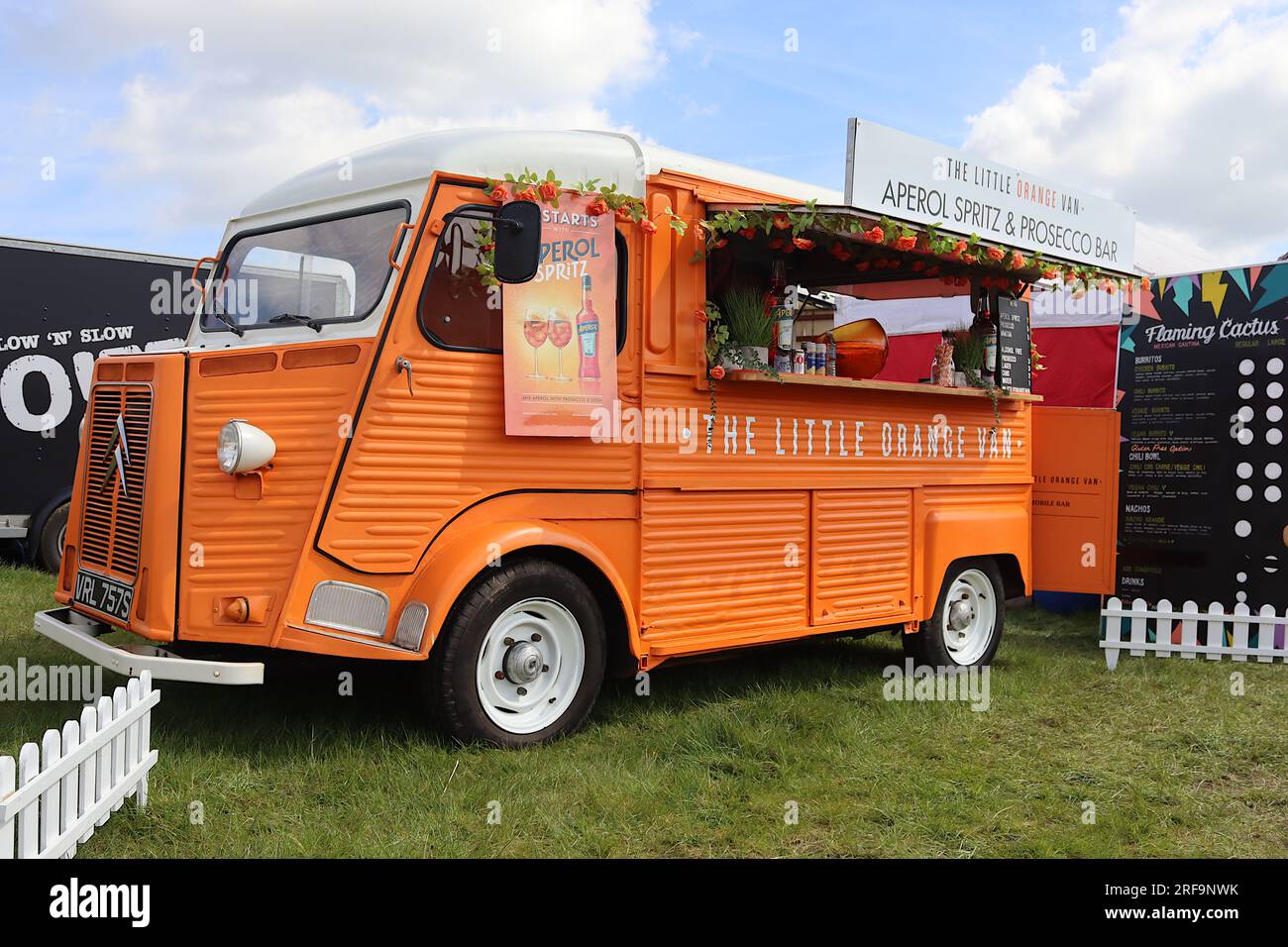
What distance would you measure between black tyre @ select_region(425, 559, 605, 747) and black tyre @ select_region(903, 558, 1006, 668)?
2.62 metres

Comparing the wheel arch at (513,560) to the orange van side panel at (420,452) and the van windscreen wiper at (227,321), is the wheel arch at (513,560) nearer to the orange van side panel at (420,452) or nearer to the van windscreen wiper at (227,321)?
the orange van side panel at (420,452)

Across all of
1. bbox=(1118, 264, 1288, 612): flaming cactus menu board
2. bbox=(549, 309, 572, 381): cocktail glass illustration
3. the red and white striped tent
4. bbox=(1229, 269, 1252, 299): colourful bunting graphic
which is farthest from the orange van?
the red and white striped tent

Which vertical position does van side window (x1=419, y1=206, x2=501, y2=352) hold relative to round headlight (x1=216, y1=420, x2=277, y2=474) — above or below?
above

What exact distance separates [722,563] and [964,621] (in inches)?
92.8

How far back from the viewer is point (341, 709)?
5445 mm

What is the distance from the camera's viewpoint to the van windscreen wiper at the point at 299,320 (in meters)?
4.93

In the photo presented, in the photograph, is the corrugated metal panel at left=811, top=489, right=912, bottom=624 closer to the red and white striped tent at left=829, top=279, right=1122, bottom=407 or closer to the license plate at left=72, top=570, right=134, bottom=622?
the license plate at left=72, top=570, right=134, bottom=622

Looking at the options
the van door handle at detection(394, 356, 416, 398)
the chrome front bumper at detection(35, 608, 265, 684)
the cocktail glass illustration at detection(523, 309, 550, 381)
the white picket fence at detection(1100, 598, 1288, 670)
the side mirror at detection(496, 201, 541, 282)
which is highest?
the side mirror at detection(496, 201, 541, 282)

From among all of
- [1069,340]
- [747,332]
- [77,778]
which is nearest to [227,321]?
[77,778]

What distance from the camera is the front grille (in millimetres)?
4965

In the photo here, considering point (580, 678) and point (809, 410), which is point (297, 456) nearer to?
point (580, 678)

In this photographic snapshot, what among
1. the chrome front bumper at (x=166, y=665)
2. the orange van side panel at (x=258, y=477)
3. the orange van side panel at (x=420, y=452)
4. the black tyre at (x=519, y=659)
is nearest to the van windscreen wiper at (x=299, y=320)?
the orange van side panel at (x=258, y=477)

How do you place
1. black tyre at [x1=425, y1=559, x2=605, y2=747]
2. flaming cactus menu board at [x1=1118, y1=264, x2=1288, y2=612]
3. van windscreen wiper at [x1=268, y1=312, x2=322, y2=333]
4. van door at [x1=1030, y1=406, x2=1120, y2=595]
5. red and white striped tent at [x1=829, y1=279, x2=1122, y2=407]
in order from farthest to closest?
red and white striped tent at [x1=829, y1=279, x2=1122, y2=407]
flaming cactus menu board at [x1=1118, y1=264, x2=1288, y2=612]
van door at [x1=1030, y1=406, x2=1120, y2=595]
van windscreen wiper at [x1=268, y1=312, x2=322, y2=333]
black tyre at [x1=425, y1=559, x2=605, y2=747]
